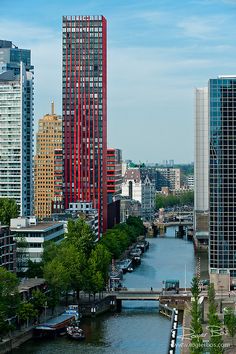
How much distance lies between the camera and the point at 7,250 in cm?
7425

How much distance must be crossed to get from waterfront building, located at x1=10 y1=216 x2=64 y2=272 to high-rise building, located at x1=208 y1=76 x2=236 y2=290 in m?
15.7

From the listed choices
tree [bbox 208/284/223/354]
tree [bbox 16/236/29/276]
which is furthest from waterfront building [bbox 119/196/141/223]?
tree [bbox 208/284/223/354]

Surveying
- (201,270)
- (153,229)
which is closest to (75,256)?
(201,270)

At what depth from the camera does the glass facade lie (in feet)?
294

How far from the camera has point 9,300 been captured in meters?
64.4

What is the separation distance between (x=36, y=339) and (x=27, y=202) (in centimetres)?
6487

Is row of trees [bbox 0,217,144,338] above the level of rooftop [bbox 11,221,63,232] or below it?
below

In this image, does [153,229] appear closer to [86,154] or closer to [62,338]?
[86,154]

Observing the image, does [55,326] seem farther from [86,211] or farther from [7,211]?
[86,211]

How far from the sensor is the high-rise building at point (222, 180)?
89.6 metres

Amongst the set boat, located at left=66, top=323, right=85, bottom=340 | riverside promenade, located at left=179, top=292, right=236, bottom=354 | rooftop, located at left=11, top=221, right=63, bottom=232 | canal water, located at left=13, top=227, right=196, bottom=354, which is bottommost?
canal water, located at left=13, top=227, right=196, bottom=354

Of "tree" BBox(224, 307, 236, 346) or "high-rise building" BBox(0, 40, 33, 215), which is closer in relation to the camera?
"tree" BBox(224, 307, 236, 346)

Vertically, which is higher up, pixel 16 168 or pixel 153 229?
pixel 16 168

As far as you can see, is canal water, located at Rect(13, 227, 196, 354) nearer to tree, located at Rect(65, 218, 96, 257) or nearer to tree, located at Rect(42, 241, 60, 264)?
tree, located at Rect(65, 218, 96, 257)
